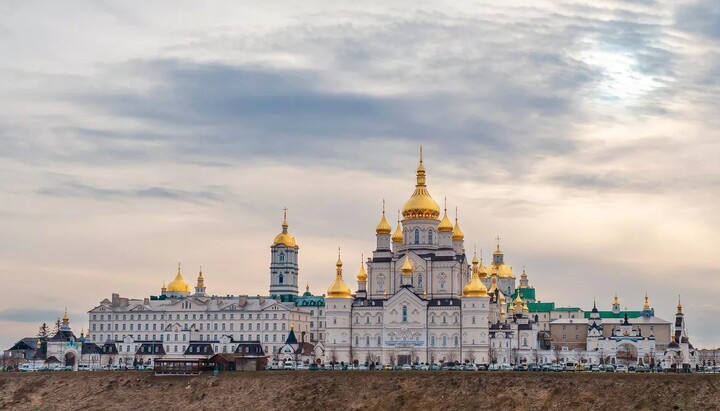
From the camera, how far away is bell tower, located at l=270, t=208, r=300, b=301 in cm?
17538

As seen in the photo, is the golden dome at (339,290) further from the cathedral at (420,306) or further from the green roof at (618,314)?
the green roof at (618,314)

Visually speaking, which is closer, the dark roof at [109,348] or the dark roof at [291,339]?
the dark roof at [291,339]

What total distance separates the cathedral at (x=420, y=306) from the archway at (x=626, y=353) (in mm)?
11166

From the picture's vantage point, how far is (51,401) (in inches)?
4087

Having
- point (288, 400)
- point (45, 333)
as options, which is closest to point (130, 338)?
point (45, 333)

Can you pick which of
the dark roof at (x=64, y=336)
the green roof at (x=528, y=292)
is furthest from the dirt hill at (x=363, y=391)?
the green roof at (x=528, y=292)

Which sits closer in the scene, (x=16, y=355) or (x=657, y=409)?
(x=657, y=409)

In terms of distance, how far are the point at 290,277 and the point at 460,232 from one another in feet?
143

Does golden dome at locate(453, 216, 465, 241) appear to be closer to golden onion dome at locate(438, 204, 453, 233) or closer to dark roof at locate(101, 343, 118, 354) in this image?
golden onion dome at locate(438, 204, 453, 233)

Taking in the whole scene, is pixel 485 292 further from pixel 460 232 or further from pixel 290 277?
pixel 290 277

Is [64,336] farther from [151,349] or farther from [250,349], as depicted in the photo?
[250,349]

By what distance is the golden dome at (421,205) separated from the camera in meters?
136

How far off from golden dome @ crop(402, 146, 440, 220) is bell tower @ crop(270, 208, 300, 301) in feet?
141

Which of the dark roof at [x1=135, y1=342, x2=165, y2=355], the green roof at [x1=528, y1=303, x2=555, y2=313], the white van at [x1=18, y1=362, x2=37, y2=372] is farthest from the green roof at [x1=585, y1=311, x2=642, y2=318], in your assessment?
the white van at [x1=18, y1=362, x2=37, y2=372]
